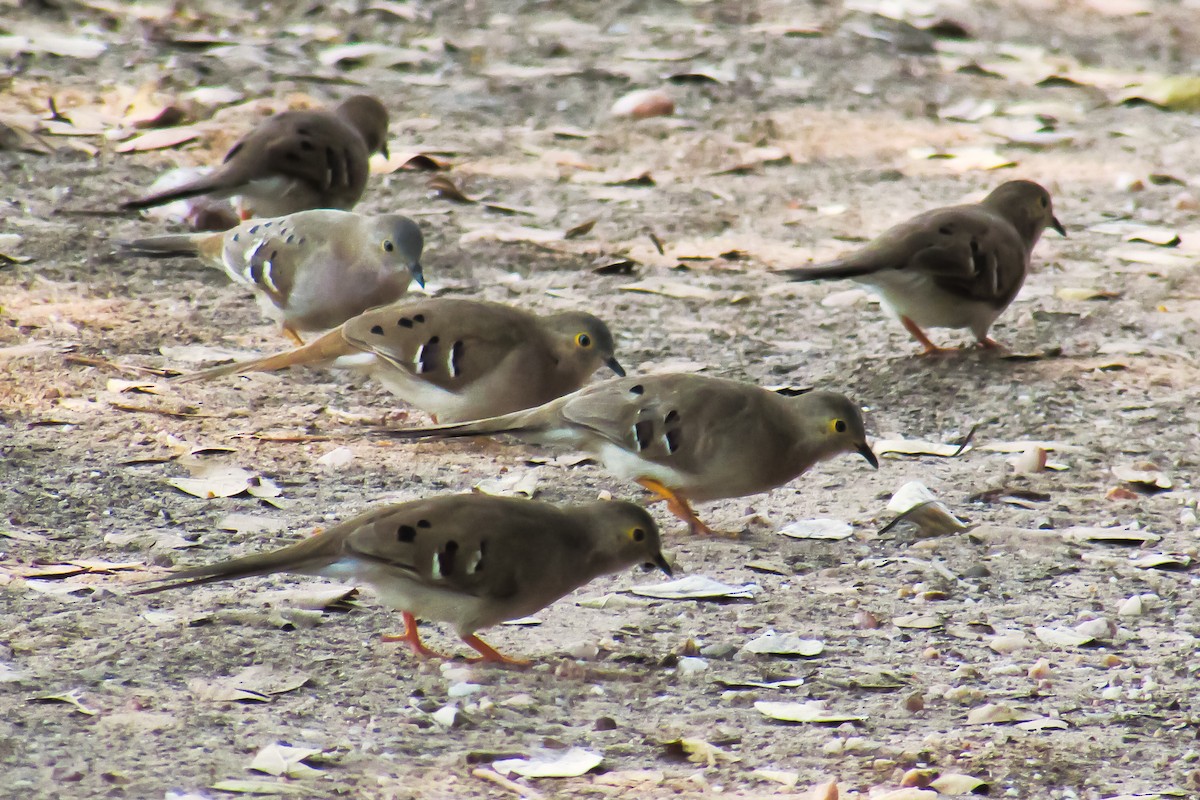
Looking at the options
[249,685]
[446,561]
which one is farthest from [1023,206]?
[249,685]

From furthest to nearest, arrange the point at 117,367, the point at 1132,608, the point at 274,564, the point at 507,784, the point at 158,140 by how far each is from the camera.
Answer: the point at 158,140
the point at 117,367
the point at 1132,608
the point at 274,564
the point at 507,784

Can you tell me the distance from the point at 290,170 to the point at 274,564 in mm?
3785

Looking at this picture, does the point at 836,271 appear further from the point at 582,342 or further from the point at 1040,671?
the point at 1040,671

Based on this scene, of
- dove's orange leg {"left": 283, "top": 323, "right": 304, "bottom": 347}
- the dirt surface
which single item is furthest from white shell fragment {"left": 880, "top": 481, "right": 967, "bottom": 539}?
dove's orange leg {"left": 283, "top": 323, "right": 304, "bottom": 347}

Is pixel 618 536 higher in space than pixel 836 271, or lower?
lower

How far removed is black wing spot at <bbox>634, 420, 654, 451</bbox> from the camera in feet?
15.4

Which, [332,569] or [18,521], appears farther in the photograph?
[18,521]

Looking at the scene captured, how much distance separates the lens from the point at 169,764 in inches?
128

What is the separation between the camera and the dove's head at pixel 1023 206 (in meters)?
6.77

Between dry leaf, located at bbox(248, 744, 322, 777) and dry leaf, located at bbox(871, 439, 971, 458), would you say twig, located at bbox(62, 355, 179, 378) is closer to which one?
dry leaf, located at bbox(871, 439, 971, 458)

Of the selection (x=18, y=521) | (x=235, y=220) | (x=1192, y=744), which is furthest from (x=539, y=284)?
(x=1192, y=744)

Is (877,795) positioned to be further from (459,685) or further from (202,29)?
(202,29)

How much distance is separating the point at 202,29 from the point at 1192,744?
854 centimetres

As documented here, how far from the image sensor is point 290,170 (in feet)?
23.3
